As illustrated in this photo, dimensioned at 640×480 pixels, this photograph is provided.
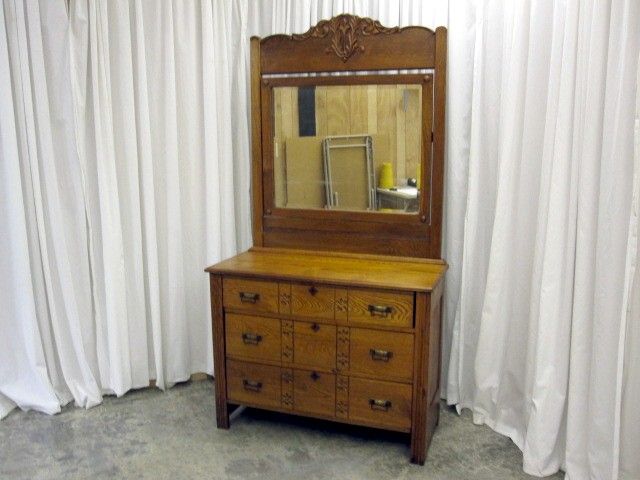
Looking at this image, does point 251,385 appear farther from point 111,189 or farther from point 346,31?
point 346,31

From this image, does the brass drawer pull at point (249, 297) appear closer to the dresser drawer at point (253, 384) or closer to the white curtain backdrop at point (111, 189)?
the dresser drawer at point (253, 384)

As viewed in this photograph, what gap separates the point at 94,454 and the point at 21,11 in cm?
185

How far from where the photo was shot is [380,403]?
2.21 m

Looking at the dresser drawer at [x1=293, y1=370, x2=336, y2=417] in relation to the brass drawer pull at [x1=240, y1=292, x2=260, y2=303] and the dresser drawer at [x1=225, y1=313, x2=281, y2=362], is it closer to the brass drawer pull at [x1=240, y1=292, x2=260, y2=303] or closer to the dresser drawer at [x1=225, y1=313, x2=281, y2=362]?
the dresser drawer at [x1=225, y1=313, x2=281, y2=362]

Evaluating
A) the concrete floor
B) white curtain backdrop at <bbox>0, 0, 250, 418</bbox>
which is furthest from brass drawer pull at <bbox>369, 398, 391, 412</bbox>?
white curtain backdrop at <bbox>0, 0, 250, 418</bbox>

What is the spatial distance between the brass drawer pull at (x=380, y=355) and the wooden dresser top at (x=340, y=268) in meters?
0.26

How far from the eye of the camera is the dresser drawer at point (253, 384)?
2.37m

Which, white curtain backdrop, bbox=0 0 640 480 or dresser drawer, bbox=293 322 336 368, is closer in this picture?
white curtain backdrop, bbox=0 0 640 480

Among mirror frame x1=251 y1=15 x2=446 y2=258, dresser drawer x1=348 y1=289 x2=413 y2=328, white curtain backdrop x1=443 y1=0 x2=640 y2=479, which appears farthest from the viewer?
mirror frame x1=251 y1=15 x2=446 y2=258

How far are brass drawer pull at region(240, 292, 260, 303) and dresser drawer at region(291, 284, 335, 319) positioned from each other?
0.51ft

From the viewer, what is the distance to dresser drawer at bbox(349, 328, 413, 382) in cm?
215

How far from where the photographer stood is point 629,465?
6.39ft

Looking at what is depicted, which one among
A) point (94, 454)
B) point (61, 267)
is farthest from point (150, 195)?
point (94, 454)

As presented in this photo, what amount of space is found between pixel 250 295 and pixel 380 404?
666 mm
